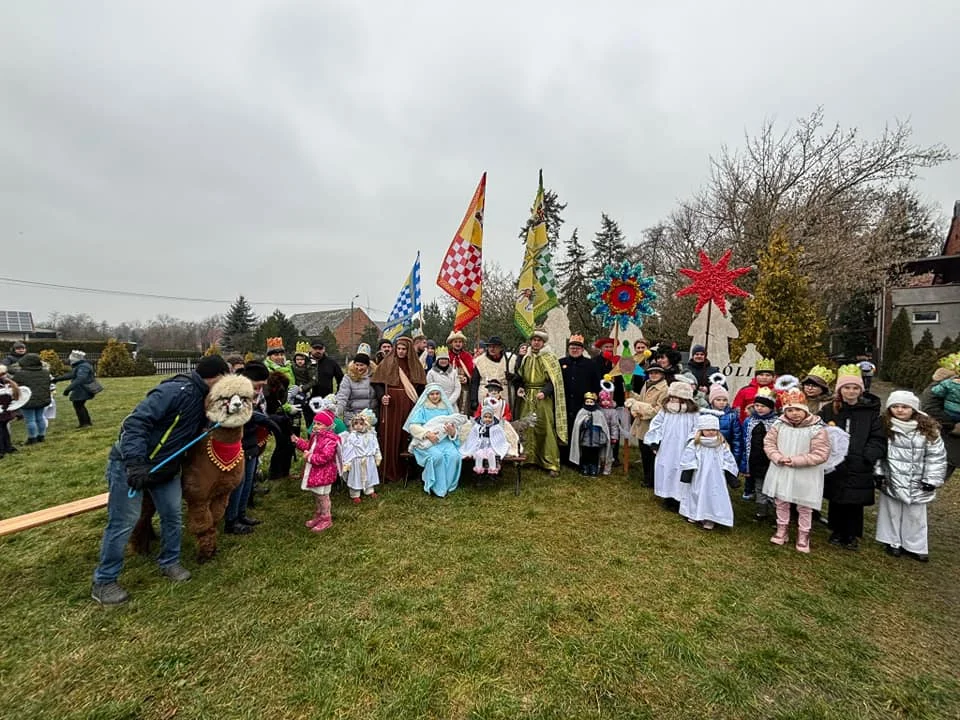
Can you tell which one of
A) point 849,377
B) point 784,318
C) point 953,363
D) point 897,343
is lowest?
point 849,377

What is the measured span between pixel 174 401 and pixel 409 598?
239 cm

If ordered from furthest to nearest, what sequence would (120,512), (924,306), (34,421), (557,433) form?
(924,306)
(34,421)
(557,433)
(120,512)

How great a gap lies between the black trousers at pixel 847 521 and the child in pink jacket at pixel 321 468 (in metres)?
5.36

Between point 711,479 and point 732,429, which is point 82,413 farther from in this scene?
point 732,429

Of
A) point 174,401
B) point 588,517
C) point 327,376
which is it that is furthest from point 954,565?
point 327,376

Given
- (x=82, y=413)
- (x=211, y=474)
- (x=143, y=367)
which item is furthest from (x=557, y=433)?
(x=143, y=367)

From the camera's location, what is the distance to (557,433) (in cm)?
675

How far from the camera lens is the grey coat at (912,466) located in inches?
154

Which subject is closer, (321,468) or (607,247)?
(321,468)

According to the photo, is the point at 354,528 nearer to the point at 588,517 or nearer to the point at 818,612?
the point at 588,517

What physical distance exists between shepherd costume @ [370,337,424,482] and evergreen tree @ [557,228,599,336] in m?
21.1

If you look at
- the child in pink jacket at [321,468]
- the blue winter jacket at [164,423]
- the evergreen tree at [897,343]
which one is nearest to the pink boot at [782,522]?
the child in pink jacket at [321,468]

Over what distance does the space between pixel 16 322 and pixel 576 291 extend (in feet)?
232

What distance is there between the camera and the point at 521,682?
2.57 meters
